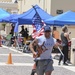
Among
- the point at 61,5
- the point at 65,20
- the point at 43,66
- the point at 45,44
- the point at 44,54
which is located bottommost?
the point at 43,66

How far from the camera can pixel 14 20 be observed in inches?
1005

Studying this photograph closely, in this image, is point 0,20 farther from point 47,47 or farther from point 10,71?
point 47,47

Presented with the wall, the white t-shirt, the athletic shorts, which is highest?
the wall

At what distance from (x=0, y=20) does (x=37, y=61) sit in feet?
71.1

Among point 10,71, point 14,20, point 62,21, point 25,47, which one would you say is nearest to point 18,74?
point 10,71

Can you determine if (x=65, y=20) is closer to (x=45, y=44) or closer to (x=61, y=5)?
(x=45, y=44)

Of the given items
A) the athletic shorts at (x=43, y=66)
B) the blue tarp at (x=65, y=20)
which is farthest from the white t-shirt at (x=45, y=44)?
the blue tarp at (x=65, y=20)

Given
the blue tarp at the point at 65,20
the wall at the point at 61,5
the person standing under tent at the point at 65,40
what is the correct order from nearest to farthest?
the person standing under tent at the point at 65,40, the blue tarp at the point at 65,20, the wall at the point at 61,5

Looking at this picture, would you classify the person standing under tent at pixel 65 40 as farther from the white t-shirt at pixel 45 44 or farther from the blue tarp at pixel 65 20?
the white t-shirt at pixel 45 44

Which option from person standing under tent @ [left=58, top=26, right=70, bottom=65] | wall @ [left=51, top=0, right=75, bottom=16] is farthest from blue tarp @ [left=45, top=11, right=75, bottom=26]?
wall @ [left=51, top=0, right=75, bottom=16]

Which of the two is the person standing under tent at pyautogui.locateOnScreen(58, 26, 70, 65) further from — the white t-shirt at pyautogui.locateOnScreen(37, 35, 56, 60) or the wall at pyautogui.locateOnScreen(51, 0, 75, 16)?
the wall at pyautogui.locateOnScreen(51, 0, 75, 16)

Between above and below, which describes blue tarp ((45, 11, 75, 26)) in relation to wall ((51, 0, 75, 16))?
below

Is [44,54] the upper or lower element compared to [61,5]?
lower

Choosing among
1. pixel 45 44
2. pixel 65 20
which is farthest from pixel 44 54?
pixel 65 20
